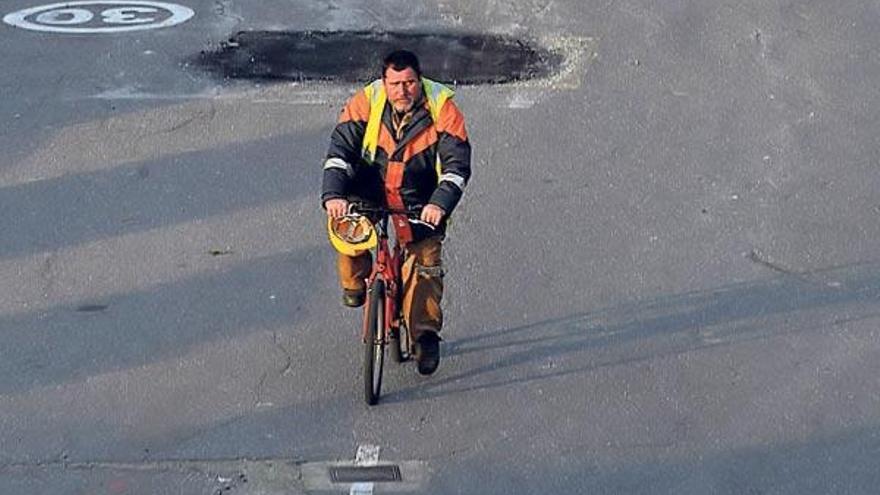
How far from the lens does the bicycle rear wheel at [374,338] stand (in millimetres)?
7863

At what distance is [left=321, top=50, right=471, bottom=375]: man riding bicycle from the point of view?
7.61 meters

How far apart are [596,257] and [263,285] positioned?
205 cm

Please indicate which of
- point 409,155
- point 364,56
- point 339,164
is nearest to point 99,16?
point 364,56

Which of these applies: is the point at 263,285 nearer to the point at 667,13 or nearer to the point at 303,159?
the point at 303,159

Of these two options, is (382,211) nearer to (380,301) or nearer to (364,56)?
(380,301)

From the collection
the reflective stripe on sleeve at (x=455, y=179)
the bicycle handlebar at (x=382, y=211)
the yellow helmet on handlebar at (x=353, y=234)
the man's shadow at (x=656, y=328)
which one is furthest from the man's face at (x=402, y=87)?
the man's shadow at (x=656, y=328)

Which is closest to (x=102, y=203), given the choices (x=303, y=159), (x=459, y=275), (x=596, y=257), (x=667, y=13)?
(x=303, y=159)

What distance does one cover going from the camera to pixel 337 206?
7621mm

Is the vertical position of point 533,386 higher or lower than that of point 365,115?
lower

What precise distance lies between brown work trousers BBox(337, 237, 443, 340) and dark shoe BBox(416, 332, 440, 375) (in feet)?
0.12

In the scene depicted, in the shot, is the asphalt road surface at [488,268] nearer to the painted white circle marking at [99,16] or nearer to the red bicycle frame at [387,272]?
the painted white circle marking at [99,16]

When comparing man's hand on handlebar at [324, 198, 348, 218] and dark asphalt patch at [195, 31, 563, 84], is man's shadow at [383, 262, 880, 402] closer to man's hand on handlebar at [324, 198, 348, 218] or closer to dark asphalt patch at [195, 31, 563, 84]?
man's hand on handlebar at [324, 198, 348, 218]

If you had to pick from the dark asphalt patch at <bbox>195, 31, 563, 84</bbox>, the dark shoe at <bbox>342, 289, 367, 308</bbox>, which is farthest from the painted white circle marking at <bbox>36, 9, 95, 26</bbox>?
the dark shoe at <bbox>342, 289, 367, 308</bbox>

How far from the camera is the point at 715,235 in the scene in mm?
9914
